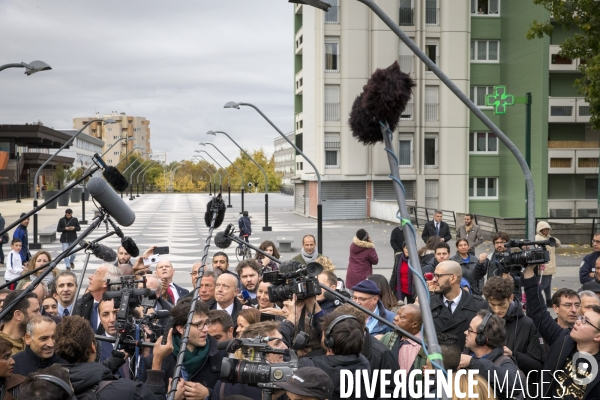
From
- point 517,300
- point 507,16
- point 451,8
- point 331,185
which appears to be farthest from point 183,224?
point 517,300

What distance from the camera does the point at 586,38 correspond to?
1004 inches

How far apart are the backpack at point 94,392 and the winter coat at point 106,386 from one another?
1cm

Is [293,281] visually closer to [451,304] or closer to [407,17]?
[451,304]

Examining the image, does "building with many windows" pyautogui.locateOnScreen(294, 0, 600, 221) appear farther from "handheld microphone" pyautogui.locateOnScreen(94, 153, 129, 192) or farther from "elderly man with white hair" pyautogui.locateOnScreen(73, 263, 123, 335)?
"handheld microphone" pyautogui.locateOnScreen(94, 153, 129, 192)

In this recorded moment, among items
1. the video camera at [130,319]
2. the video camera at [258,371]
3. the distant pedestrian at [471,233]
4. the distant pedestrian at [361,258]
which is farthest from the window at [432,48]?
the video camera at [258,371]

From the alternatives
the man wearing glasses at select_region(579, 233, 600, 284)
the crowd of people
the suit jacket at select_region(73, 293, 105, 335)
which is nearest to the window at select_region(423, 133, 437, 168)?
the man wearing glasses at select_region(579, 233, 600, 284)

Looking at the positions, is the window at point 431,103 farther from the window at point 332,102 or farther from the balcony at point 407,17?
the window at point 332,102

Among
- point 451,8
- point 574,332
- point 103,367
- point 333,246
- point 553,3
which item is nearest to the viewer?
point 103,367

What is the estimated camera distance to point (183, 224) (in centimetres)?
4203

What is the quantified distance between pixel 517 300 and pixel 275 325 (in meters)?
2.57

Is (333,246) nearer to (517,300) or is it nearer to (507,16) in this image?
(517,300)

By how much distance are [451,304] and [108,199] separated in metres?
4.00

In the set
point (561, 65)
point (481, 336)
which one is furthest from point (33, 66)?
point (561, 65)

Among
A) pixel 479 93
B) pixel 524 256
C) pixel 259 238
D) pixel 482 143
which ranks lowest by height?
pixel 259 238
